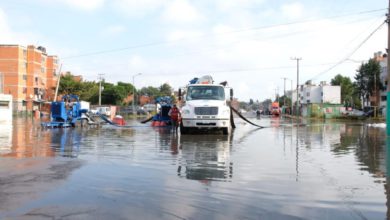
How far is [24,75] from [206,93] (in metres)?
74.7

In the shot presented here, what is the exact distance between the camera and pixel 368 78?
10281cm

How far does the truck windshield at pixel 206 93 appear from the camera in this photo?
22094 mm

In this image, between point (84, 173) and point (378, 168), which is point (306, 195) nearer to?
point (378, 168)

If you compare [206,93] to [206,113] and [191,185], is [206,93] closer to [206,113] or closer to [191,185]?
[206,113]

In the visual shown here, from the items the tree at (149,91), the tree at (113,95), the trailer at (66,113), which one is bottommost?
the trailer at (66,113)

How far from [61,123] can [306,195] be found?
23934 millimetres

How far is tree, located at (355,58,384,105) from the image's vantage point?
10156 centimetres

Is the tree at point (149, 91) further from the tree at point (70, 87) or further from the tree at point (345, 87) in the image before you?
the tree at point (70, 87)

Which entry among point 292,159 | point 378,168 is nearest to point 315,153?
point 292,159

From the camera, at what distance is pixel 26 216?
5.76 meters

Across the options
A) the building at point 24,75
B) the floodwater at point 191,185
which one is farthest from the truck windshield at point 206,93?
the building at point 24,75

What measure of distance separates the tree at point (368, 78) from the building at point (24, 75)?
71.7 metres

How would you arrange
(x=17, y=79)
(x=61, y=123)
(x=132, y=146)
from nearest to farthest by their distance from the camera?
1. (x=132, y=146)
2. (x=61, y=123)
3. (x=17, y=79)

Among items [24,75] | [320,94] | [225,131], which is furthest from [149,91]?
[225,131]
